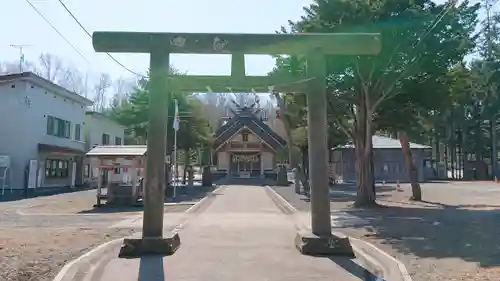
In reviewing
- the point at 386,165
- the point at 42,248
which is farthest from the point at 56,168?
the point at 386,165

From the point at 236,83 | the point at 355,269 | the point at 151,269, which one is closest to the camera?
the point at 151,269

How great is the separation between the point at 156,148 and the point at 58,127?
27.6 meters

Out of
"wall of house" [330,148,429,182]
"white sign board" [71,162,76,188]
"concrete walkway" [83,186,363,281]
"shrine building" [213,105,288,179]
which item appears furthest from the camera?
"shrine building" [213,105,288,179]

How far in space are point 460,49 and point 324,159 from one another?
1013 centimetres

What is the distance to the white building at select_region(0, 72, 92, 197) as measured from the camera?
29323 mm

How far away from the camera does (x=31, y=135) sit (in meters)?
30.2

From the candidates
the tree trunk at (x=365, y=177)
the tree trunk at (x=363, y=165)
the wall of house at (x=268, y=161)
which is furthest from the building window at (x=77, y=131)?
the tree trunk at (x=365, y=177)

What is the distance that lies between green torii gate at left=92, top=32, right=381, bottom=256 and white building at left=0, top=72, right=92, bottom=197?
74.0ft

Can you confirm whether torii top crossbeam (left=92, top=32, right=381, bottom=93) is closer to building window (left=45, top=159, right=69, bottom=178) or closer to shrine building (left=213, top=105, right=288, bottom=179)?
building window (left=45, top=159, right=69, bottom=178)

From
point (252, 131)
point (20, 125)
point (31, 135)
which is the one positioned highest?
point (252, 131)

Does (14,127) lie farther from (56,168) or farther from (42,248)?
(42,248)

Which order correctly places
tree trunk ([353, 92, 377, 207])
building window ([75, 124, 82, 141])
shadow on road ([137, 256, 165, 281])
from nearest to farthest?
1. shadow on road ([137, 256, 165, 281])
2. tree trunk ([353, 92, 377, 207])
3. building window ([75, 124, 82, 141])

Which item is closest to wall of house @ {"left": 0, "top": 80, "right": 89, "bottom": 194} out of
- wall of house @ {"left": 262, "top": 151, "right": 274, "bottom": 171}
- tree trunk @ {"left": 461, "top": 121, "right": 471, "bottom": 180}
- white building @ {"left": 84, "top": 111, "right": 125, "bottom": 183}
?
white building @ {"left": 84, "top": 111, "right": 125, "bottom": 183}

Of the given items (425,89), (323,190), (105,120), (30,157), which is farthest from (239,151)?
(323,190)
